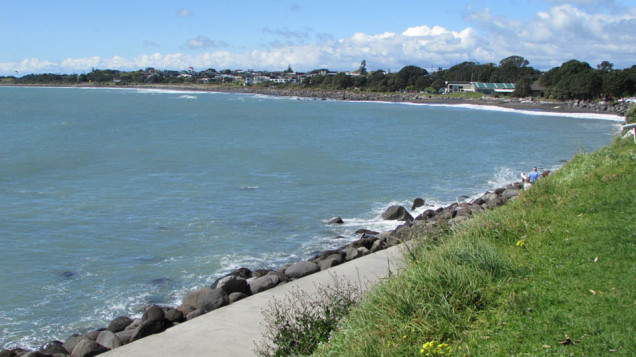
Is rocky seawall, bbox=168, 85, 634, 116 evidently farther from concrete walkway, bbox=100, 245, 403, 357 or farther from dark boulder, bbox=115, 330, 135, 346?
dark boulder, bbox=115, 330, 135, 346

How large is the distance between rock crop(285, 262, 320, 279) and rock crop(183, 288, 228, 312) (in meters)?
1.91

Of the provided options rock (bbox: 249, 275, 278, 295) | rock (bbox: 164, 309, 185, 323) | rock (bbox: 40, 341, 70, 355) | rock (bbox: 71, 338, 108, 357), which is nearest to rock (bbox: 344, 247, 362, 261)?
rock (bbox: 249, 275, 278, 295)

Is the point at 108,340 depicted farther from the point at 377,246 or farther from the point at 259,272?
the point at 377,246

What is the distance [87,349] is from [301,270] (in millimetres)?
4741

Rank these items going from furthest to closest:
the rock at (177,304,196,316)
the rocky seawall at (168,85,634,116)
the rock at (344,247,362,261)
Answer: the rocky seawall at (168,85,634,116) → the rock at (344,247,362,261) → the rock at (177,304,196,316)

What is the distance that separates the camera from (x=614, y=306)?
587 centimetres

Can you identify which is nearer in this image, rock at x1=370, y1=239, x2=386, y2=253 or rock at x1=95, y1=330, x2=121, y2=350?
rock at x1=95, y1=330, x2=121, y2=350

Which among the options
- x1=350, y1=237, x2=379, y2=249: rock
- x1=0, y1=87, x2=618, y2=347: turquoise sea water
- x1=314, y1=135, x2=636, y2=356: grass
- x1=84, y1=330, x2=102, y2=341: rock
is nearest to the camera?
x1=314, y1=135, x2=636, y2=356: grass

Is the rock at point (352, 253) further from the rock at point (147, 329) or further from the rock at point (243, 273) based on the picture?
the rock at point (147, 329)

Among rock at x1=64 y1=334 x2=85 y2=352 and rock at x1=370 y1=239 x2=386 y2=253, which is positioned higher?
rock at x1=370 y1=239 x2=386 y2=253

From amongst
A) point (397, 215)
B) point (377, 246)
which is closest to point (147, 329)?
point (377, 246)

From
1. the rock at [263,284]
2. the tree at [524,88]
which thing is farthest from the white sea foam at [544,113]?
the rock at [263,284]

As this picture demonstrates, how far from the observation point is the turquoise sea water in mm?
13031

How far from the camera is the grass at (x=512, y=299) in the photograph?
5.42m
